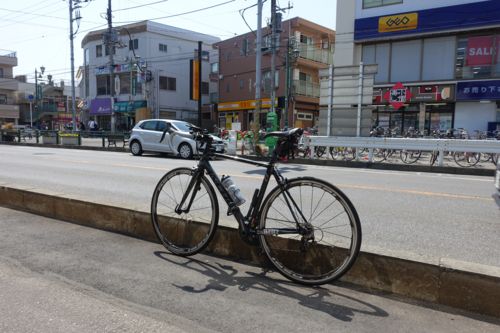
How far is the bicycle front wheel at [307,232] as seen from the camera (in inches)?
136

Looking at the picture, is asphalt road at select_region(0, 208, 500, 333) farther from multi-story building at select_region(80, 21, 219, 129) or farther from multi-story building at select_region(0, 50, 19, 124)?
multi-story building at select_region(0, 50, 19, 124)

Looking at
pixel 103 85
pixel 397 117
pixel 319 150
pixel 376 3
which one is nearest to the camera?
pixel 319 150

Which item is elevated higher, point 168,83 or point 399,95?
point 168,83

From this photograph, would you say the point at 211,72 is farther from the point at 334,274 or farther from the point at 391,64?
the point at 334,274

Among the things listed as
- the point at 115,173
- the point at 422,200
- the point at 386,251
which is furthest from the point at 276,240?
the point at 115,173

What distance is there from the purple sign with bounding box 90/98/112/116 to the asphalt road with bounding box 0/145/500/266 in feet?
116

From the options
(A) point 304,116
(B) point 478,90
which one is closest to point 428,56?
(B) point 478,90

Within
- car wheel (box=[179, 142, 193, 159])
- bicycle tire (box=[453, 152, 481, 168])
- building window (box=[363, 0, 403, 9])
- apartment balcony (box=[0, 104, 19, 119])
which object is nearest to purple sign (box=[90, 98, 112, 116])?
apartment balcony (box=[0, 104, 19, 119])

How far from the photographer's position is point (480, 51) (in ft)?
73.0

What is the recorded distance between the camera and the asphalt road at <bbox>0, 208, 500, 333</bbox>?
111 inches

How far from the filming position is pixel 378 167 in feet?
49.0

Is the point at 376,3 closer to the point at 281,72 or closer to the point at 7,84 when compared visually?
the point at 281,72

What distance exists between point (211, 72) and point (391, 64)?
2474cm

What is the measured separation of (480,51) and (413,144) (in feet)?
37.6
